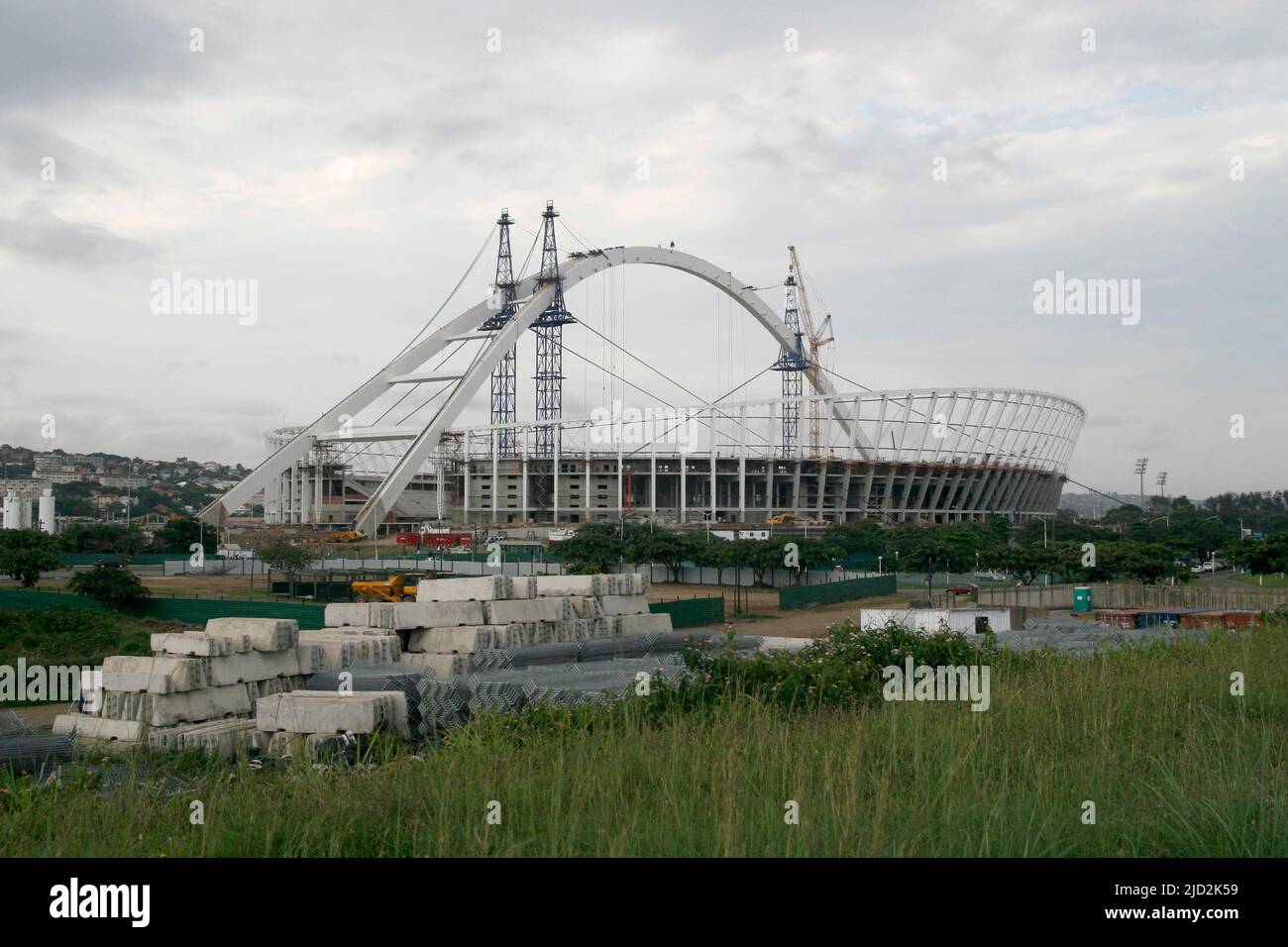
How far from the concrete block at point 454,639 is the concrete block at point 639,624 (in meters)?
2.83

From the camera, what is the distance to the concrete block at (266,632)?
13.2m

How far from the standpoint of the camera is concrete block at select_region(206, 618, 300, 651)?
43.3 ft

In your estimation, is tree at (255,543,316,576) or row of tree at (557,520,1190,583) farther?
tree at (255,543,316,576)

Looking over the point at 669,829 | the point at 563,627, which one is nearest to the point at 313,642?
the point at 563,627

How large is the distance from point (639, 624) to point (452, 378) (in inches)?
2522

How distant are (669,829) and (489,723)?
3.89 metres

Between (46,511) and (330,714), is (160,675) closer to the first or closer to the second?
(330,714)

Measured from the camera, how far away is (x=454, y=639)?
16.2m

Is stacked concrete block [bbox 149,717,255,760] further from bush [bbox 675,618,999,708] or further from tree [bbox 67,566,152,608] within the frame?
tree [bbox 67,566,152,608]

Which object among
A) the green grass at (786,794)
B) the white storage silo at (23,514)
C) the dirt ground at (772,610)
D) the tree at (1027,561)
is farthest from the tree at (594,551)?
the white storage silo at (23,514)

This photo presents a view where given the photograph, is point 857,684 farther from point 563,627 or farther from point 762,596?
point 762,596

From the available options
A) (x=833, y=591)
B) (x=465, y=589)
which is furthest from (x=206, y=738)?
(x=833, y=591)

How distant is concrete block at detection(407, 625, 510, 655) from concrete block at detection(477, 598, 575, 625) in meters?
0.31

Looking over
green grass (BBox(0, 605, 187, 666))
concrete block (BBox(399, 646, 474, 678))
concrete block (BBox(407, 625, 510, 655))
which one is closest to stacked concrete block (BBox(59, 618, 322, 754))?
concrete block (BBox(399, 646, 474, 678))
